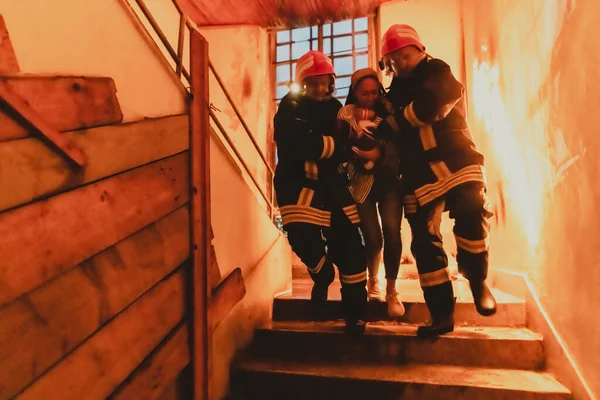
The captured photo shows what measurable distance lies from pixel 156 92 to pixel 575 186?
1526 mm

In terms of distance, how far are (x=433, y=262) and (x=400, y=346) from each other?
0.42m

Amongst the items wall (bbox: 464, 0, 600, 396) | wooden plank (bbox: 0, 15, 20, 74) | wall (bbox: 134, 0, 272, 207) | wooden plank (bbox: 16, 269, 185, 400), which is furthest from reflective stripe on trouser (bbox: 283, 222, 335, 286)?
wall (bbox: 134, 0, 272, 207)

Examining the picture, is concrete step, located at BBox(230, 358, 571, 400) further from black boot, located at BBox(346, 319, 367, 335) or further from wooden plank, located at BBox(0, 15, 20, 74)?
wooden plank, located at BBox(0, 15, 20, 74)

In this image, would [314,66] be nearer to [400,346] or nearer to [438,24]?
[400,346]

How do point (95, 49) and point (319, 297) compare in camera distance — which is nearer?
point (95, 49)

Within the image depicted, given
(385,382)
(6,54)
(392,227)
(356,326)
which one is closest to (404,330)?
(356,326)

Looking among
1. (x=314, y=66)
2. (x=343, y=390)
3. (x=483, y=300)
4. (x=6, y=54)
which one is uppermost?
(x=314, y=66)

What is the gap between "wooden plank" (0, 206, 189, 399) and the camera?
0.88 metres

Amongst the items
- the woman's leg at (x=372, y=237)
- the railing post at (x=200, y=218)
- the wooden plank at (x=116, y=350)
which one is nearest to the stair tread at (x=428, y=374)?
the railing post at (x=200, y=218)

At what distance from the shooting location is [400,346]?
6.28 feet

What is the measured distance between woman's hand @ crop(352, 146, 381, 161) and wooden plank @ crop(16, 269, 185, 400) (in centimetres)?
96

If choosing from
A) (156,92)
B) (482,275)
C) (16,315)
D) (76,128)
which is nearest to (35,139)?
(76,128)

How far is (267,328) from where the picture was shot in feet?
7.13

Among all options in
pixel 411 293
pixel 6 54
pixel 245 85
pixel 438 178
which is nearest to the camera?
pixel 6 54
